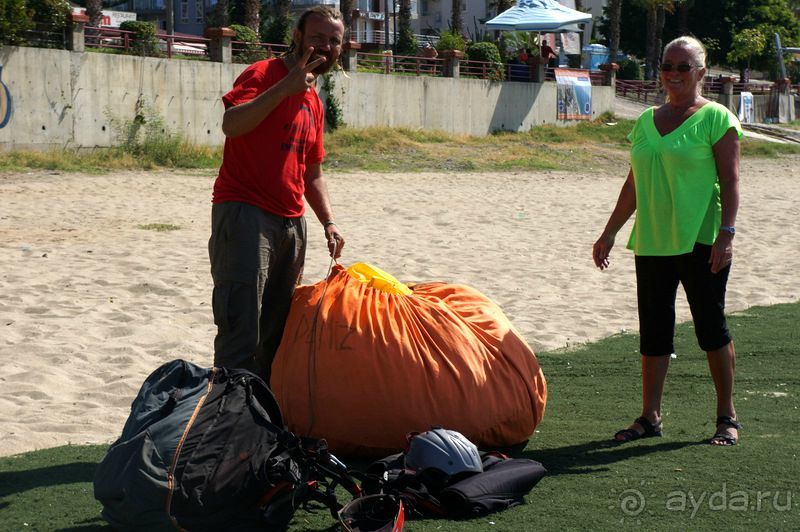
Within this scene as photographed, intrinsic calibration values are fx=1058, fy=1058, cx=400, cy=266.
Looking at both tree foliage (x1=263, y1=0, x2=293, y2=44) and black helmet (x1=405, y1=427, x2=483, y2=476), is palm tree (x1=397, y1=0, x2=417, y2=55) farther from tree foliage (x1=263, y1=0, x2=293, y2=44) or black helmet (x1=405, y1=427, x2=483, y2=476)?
black helmet (x1=405, y1=427, x2=483, y2=476)

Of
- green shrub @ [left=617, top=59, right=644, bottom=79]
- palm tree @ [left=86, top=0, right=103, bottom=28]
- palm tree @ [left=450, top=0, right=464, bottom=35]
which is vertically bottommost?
green shrub @ [left=617, top=59, right=644, bottom=79]

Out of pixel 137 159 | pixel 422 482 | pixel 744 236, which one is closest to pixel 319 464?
pixel 422 482

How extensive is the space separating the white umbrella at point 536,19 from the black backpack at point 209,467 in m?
32.1

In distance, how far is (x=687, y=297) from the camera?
4.55 meters

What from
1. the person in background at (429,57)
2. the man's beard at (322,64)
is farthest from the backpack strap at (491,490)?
the person in background at (429,57)

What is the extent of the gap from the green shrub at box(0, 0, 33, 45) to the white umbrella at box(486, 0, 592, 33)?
18487 mm

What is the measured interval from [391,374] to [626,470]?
3.31 feet

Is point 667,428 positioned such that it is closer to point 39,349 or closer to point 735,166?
point 735,166

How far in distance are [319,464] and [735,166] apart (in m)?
2.16

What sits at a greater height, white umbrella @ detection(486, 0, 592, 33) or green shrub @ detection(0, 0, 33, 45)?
white umbrella @ detection(486, 0, 592, 33)

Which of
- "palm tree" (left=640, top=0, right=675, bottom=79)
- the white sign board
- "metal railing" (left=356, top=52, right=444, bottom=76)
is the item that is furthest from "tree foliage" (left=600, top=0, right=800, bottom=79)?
"metal railing" (left=356, top=52, right=444, bottom=76)

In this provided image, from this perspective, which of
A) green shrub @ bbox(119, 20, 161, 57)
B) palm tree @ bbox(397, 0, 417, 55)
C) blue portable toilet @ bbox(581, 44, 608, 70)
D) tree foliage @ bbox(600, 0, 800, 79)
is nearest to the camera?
green shrub @ bbox(119, 20, 161, 57)

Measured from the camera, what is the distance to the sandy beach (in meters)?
5.92

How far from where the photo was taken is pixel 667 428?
4848 millimetres
